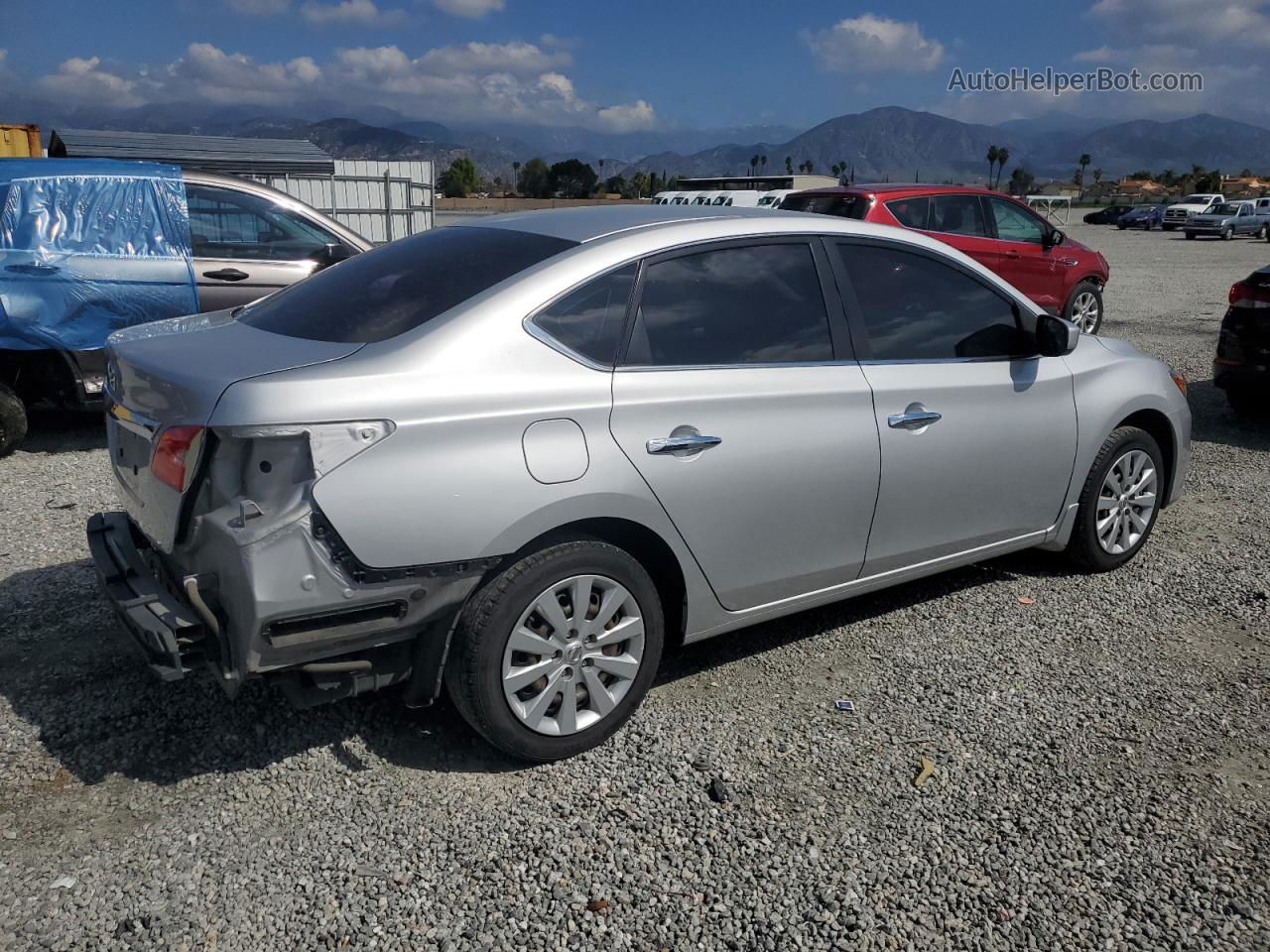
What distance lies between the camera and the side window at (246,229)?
6945 millimetres

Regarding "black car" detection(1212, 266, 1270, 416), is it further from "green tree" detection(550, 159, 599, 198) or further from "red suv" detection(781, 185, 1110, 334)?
"green tree" detection(550, 159, 599, 198)

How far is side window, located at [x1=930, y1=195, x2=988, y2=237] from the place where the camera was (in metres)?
10.9

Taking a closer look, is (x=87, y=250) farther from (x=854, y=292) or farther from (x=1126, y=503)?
(x=1126, y=503)

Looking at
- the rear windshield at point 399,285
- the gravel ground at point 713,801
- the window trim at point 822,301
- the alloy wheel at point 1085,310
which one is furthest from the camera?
the alloy wheel at point 1085,310

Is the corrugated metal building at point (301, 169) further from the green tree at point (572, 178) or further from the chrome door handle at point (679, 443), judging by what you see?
the green tree at point (572, 178)

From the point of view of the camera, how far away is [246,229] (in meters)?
7.13

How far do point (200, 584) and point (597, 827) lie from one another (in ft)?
4.33

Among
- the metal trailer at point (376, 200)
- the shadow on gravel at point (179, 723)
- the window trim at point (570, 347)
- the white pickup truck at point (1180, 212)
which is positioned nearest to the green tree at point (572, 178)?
the white pickup truck at point (1180, 212)

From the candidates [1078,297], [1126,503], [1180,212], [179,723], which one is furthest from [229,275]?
[1180,212]

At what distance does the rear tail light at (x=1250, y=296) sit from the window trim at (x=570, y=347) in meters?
6.07

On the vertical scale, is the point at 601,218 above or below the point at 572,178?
below

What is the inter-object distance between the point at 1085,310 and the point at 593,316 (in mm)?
11145

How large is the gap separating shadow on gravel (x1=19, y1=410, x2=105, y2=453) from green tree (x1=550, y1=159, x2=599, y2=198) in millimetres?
61919

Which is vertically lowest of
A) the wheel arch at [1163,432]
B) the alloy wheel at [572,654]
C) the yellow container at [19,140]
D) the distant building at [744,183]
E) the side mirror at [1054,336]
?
the alloy wheel at [572,654]
